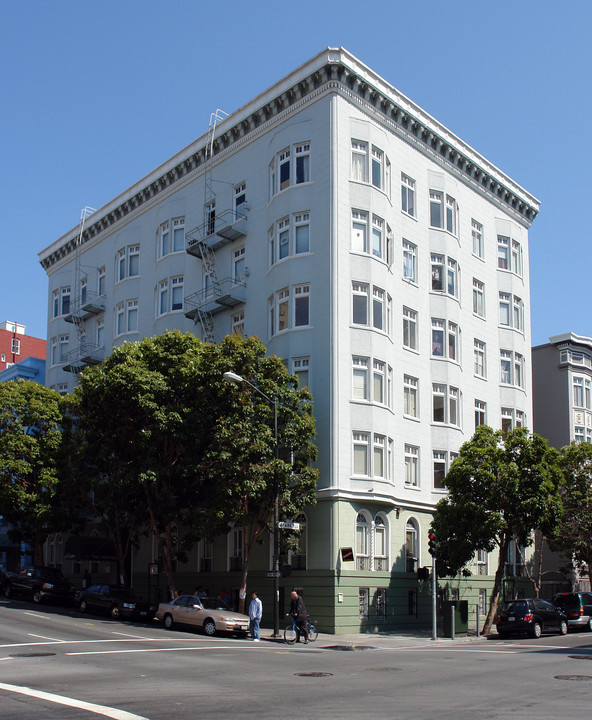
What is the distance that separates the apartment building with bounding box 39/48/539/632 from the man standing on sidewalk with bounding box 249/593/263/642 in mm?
5045

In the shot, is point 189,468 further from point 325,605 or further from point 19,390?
point 19,390

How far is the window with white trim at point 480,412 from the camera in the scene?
42.5 m

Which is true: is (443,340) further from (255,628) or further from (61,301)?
(61,301)

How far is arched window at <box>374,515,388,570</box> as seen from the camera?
→ 3434 centimetres

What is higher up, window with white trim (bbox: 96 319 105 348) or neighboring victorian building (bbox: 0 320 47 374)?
neighboring victorian building (bbox: 0 320 47 374)

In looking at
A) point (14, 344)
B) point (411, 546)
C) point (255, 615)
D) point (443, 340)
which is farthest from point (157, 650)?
point (14, 344)

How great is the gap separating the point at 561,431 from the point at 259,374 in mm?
29206

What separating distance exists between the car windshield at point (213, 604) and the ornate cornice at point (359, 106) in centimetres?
2207

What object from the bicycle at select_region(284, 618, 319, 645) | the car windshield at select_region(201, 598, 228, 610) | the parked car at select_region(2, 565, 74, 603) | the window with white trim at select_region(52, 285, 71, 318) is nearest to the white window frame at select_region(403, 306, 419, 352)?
the bicycle at select_region(284, 618, 319, 645)

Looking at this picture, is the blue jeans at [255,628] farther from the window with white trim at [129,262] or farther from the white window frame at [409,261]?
the window with white trim at [129,262]

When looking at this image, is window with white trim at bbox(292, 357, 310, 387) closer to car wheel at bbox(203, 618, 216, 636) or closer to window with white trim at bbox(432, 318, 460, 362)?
window with white trim at bbox(432, 318, 460, 362)

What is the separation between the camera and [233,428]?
3031 centimetres

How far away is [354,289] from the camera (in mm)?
35562

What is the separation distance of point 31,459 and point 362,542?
54.6 feet
